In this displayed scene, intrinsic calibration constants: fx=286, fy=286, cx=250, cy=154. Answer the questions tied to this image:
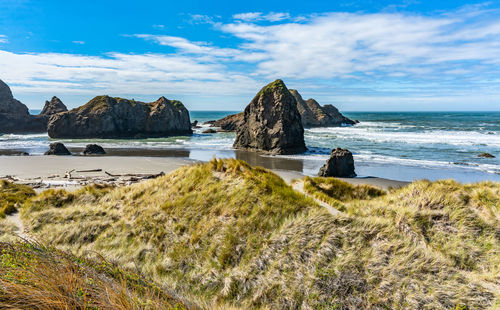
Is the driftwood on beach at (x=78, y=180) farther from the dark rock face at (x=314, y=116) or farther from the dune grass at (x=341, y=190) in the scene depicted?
the dark rock face at (x=314, y=116)

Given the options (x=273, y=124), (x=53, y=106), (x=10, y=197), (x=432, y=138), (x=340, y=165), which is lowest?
(x=10, y=197)

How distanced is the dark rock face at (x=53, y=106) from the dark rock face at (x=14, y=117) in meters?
6.20

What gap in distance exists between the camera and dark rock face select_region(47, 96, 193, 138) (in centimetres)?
5344

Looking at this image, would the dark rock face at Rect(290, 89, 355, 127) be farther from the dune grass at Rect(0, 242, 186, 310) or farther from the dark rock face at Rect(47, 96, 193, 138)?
the dune grass at Rect(0, 242, 186, 310)

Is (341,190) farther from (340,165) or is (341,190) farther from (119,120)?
(119,120)

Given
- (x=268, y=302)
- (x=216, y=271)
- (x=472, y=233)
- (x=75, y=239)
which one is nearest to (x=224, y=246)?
(x=216, y=271)

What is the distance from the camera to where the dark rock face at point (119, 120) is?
53.4m

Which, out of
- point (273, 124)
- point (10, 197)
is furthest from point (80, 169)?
point (273, 124)

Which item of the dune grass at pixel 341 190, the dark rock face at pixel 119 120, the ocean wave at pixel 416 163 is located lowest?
the ocean wave at pixel 416 163

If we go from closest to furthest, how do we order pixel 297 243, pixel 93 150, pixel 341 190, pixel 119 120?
1. pixel 297 243
2. pixel 341 190
3. pixel 93 150
4. pixel 119 120

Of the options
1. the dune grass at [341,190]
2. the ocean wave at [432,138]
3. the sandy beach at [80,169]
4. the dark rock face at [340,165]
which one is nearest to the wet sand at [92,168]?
the sandy beach at [80,169]

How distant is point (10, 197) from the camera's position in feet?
36.1

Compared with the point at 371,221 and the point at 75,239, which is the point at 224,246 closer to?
the point at 371,221

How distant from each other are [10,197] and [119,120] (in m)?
48.4
